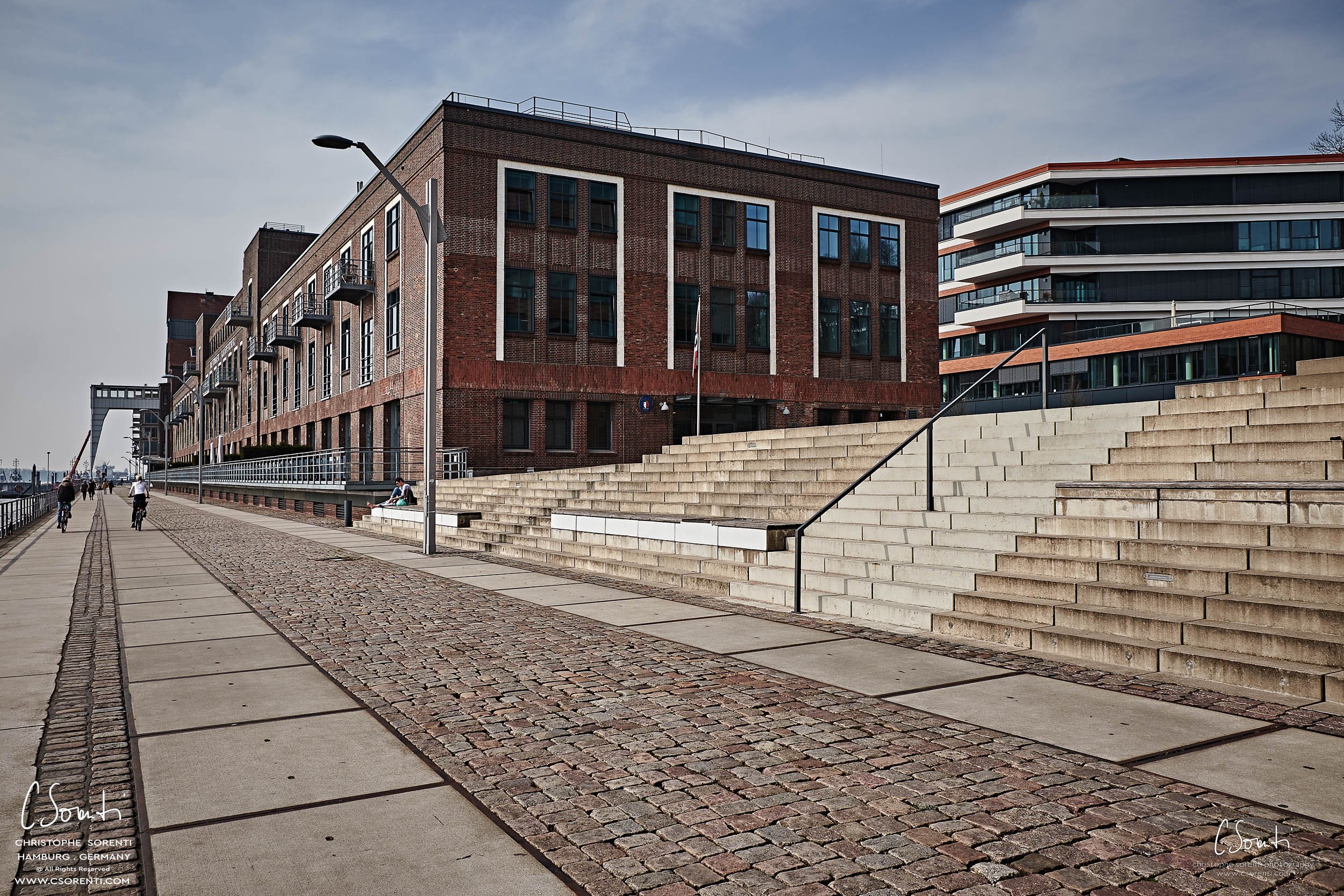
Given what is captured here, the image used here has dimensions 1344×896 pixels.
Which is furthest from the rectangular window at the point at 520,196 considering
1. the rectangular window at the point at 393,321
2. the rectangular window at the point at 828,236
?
the rectangular window at the point at 828,236

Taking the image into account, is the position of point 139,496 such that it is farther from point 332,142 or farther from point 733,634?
point 733,634

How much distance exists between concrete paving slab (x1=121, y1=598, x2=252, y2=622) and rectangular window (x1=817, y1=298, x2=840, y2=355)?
29859mm

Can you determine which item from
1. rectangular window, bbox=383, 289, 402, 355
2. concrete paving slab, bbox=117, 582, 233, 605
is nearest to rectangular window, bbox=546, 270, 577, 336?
A: rectangular window, bbox=383, 289, 402, 355

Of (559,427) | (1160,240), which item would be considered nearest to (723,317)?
(559,427)

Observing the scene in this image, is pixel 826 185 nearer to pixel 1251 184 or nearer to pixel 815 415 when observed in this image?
pixel 815 415

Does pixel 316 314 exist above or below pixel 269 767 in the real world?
above

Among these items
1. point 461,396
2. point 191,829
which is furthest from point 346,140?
point 461,396

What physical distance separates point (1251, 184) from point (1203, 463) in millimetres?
Answer: 60386

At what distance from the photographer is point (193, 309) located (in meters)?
135

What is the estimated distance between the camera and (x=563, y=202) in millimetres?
33875

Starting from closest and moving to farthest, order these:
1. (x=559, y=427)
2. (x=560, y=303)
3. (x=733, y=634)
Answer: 1. (x=733, y=634)
2. (x=559, y=427)
3. (x=560, y=303)

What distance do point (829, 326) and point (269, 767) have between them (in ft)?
117

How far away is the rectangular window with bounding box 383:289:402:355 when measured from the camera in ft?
117

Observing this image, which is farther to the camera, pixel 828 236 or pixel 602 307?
pixel 828 236
